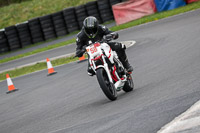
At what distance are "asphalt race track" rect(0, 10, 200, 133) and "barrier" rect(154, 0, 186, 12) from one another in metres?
8.48

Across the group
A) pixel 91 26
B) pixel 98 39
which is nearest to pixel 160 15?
pixel 98 39

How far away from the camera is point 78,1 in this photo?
1688 inches

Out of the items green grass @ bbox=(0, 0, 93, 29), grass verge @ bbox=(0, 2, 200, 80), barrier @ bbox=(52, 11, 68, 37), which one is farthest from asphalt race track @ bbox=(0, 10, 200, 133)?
green grass @ bbox=(0, 0, 93, 29)

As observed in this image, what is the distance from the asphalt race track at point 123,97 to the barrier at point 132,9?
28.8ft

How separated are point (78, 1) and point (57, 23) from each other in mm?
9330

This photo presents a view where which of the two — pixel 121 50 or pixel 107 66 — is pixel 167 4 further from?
pixel 107 66

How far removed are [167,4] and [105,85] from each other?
20.1 m

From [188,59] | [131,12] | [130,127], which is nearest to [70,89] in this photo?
[188,59]

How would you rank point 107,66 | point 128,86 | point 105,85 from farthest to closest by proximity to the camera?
point 128,86
point 107,66
point 105,85

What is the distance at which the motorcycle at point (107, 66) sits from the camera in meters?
9.45

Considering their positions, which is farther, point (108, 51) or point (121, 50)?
point (121, 50)

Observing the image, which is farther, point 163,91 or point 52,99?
point 52,99

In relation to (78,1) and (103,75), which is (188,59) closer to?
(103,75)

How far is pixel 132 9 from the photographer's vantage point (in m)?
28.9
